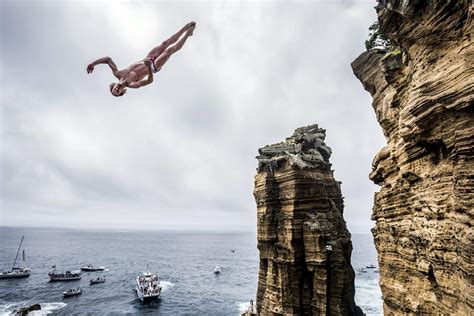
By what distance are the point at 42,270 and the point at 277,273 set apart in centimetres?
9940

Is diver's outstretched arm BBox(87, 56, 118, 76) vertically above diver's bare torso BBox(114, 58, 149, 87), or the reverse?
diver's outstretched arm BBox(87, 56, 118, 76)

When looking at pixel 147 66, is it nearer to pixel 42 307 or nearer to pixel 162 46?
Answer: pixel 162 46

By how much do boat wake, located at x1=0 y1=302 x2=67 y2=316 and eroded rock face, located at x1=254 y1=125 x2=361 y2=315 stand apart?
41888mm

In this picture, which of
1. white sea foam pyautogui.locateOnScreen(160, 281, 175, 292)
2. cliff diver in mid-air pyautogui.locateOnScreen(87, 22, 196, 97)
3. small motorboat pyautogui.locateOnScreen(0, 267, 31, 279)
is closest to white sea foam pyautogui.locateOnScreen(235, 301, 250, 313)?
white sea foam pyautogui.locateOnScreen(160, 281, 175, 292)

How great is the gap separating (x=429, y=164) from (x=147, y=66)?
9.51 metres

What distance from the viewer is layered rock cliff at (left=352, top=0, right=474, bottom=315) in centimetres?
764

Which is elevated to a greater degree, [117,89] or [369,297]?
[117,89]

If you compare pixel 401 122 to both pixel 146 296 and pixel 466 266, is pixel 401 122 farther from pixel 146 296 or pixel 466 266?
pixel 146 296

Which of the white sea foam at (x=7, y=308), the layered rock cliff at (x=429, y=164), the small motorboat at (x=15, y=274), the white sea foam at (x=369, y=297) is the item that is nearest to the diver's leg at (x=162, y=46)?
the layered rock cliff at (x=429, y=164)

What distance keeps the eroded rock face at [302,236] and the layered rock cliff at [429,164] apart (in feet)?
48.2

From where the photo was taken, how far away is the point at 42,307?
179ft

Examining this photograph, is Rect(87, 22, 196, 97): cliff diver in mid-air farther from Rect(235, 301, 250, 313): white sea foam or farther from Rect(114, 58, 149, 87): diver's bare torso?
Rect(235, 301, 250, 313): white sea foam

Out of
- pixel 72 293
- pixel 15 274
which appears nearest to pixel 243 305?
pixel 72 293

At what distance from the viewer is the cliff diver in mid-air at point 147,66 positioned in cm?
702
